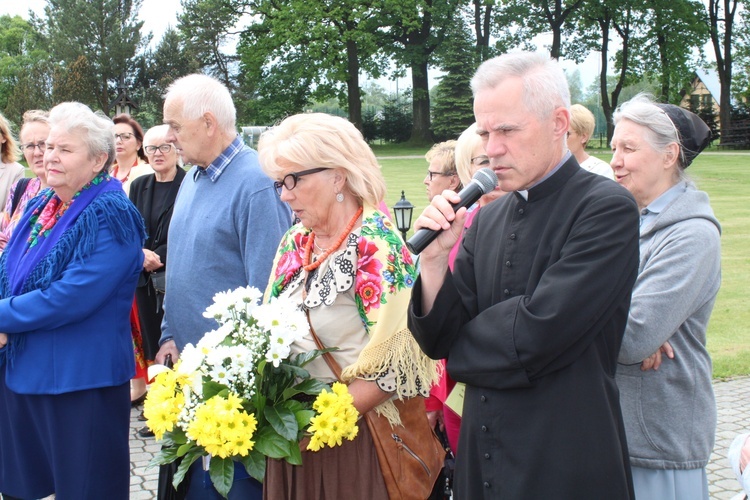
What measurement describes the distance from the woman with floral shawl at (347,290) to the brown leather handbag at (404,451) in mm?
33

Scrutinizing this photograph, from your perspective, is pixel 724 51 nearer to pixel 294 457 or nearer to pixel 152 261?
pixel 152 261

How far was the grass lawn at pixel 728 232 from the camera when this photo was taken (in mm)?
7387

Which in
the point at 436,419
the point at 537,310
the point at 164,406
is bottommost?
the point at 436,419

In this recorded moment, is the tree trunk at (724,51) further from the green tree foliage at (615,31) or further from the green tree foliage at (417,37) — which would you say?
the green tree foliage at (417,37)

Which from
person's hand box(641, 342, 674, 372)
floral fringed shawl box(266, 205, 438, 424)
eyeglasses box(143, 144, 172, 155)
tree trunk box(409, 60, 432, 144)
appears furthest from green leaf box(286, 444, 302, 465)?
tree trunk box(409, 60, 432, 144)

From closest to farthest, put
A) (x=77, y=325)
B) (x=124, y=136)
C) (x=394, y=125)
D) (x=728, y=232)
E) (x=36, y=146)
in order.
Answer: (x=77, y=325)
(x=36, y=146)
(x=124, y=136)
(x=728, y=232)
(x=394, y=125)

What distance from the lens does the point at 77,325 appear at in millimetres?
3613

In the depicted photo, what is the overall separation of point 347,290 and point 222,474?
0.79 meters

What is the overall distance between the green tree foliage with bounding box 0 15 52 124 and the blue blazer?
151 feet

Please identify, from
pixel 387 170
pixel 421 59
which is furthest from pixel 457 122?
pixel 387 170

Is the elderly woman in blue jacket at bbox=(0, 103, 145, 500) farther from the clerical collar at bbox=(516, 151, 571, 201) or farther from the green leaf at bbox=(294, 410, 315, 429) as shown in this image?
the clerical collar at bbox=(516, 151, 571, 201)

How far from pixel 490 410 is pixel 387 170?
27794mm

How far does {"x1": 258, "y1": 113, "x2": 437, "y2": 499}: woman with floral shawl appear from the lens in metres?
2.62

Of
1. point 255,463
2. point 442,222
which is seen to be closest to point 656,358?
point 442,222
